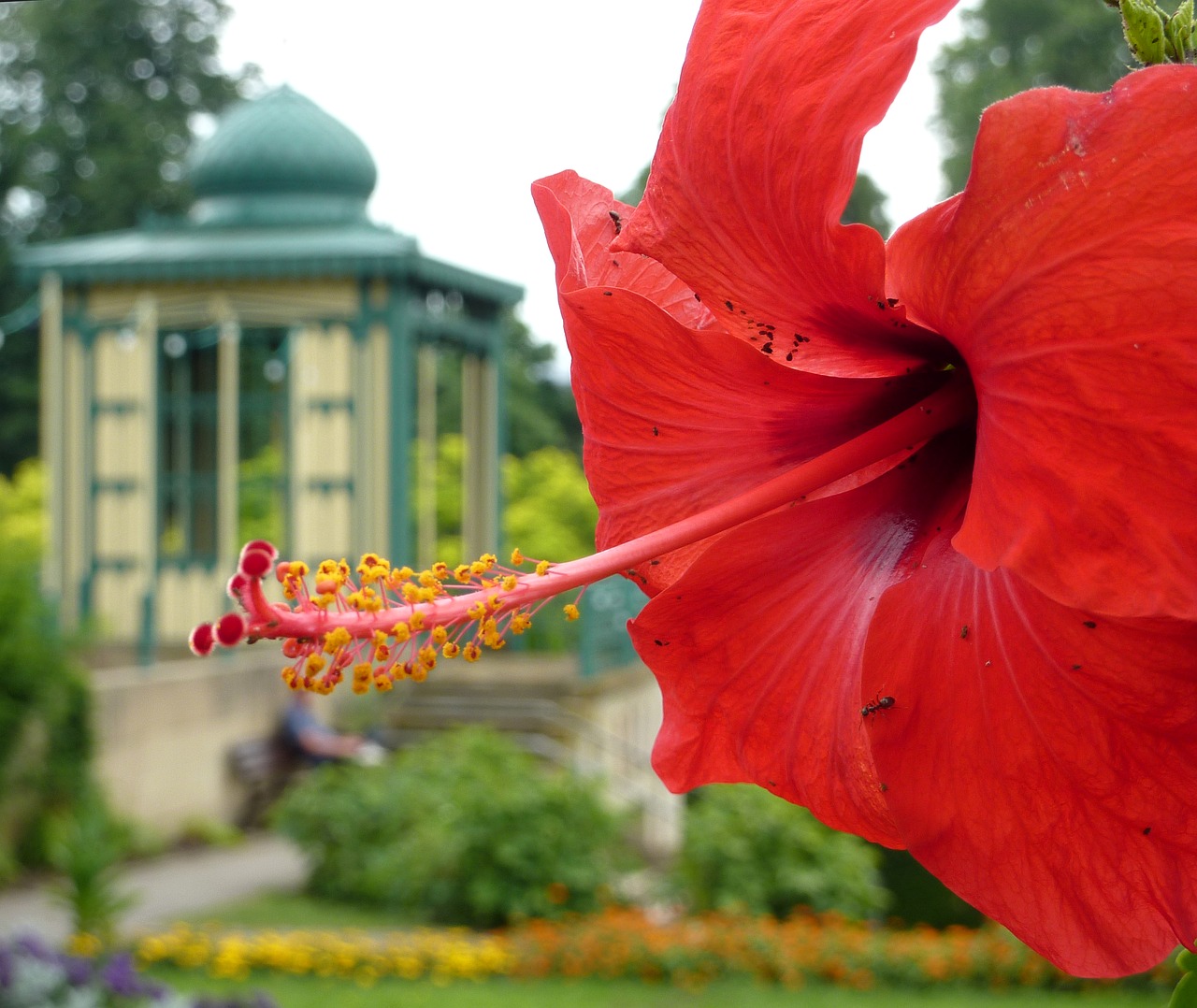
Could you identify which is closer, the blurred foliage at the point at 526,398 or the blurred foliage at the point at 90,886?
the blurred foliage at the point at 90,886

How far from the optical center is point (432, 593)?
50cm

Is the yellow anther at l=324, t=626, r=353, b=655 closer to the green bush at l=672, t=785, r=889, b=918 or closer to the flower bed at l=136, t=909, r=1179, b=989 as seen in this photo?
the flower bed at l=136, t=909, r=1179, b=989

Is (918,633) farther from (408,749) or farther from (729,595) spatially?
(408,749)

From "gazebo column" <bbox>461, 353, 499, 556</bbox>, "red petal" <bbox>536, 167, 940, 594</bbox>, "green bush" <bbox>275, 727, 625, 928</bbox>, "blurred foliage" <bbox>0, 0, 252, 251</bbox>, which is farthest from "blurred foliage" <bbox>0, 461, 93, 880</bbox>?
"blurred foliage" <bbox>0, 0, 252, 251</bbox>

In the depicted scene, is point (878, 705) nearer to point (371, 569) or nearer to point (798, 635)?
point (798, 635)

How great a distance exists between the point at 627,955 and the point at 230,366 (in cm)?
563

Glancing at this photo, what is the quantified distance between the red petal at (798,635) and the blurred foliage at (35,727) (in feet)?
27.6

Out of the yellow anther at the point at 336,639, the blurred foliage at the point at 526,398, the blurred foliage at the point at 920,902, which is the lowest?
the blurred foliage at the point at 920,902

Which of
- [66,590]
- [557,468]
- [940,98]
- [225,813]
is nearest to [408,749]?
[225,813]

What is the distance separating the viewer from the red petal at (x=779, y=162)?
1.44 feet

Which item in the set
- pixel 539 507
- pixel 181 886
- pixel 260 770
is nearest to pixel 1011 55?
pixel 539 507

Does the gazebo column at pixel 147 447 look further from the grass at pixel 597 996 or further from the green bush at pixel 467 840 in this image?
the grass at pixel 597 996

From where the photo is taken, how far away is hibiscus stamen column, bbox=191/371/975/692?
478mm

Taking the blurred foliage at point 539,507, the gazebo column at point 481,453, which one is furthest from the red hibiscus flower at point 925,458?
the blurred foliage at point 539,507
